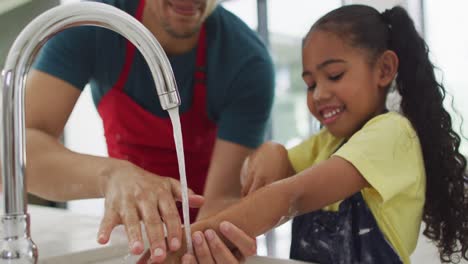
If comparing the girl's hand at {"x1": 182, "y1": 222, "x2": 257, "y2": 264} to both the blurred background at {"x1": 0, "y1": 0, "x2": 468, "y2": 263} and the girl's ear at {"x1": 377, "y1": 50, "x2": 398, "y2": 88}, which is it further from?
the girl's ear at {"x1": 377, "y1": 50, "x2": 398, "y2": 88}

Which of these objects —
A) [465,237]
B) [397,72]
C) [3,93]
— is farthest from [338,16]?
[3,93]

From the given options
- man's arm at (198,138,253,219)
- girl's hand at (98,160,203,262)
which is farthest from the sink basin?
man's arm at (198,138,253,219)

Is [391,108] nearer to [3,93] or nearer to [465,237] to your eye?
[465,237]

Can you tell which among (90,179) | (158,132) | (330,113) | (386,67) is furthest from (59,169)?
(386,67)

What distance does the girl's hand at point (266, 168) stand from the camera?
0.80 metres

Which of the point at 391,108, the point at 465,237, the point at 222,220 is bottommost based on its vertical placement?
the point at 465,237

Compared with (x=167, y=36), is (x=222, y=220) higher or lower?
lower

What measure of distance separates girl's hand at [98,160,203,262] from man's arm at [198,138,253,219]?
0.88 feet

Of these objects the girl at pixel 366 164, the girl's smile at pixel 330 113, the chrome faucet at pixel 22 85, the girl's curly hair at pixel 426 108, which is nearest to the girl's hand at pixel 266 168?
the girl at pixel 366 164

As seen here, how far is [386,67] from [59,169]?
0.55m

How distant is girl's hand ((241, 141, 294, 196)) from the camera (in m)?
0.80

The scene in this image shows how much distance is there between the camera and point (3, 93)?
1.41 feet

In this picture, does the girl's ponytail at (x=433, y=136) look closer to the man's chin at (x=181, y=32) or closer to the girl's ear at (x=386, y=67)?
the girl's ear at (x=386, y=67)

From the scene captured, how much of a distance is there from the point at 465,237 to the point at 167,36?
0.62 m
